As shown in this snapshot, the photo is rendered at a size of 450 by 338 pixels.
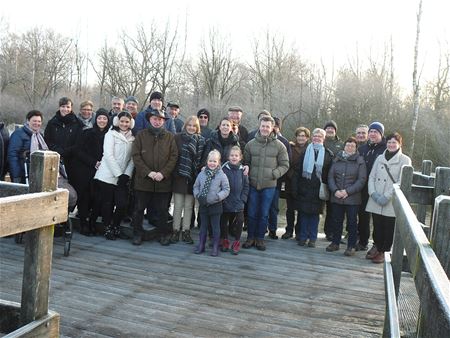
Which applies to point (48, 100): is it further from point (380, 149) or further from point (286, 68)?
point (380, 149)

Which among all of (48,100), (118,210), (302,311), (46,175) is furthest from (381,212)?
(48,100)

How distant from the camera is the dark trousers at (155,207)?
20.6 ft

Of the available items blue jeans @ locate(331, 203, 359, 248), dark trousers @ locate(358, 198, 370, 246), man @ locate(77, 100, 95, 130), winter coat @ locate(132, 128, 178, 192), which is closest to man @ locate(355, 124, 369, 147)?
dark trousers @ locate(358, 198, 370, 246)

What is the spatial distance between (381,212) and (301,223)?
4.06 ft

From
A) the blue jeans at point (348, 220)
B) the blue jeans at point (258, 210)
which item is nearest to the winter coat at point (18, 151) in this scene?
the blue jeans at point (258, 210)

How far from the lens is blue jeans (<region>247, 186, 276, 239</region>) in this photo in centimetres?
633

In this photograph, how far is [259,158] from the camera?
6.35 meters

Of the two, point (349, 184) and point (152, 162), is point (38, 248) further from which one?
point (349, 184)

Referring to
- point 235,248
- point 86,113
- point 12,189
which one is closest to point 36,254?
point 12,189

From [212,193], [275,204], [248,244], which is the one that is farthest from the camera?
[275,204]

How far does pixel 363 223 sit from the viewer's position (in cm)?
663

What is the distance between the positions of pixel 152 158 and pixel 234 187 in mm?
1186

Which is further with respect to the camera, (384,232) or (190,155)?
(190,155)

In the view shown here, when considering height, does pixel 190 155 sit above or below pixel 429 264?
above
